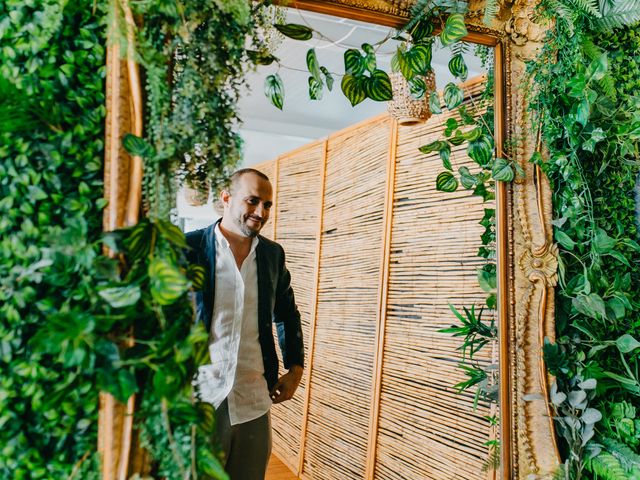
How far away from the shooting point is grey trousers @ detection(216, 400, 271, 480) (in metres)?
1.75

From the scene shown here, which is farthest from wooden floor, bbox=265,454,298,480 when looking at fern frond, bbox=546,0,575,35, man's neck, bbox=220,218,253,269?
fern frond, bbox=546,0,575,35

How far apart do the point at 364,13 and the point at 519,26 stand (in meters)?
0.55

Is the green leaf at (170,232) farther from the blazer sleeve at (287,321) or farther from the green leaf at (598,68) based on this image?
the green leaf at (598,68)

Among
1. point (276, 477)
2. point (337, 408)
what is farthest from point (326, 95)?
point (276, 477)

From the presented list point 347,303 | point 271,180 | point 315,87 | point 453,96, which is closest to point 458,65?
point 453,96

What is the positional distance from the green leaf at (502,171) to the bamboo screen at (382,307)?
40cm

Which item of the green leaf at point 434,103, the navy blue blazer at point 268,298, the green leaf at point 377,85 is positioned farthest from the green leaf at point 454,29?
the navy blue blazer at point 268,298

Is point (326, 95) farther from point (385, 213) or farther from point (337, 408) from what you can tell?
point (337, 408)

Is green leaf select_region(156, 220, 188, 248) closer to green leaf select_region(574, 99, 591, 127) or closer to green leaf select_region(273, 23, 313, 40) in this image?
green leaf select_region(273, 23, 313, 40)

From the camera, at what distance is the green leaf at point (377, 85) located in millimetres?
1314

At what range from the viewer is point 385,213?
8.07 feet

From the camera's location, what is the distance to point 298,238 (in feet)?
11.1

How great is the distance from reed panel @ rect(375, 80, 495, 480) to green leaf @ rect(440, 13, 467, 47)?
60cm

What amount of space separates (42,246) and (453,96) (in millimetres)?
1252
